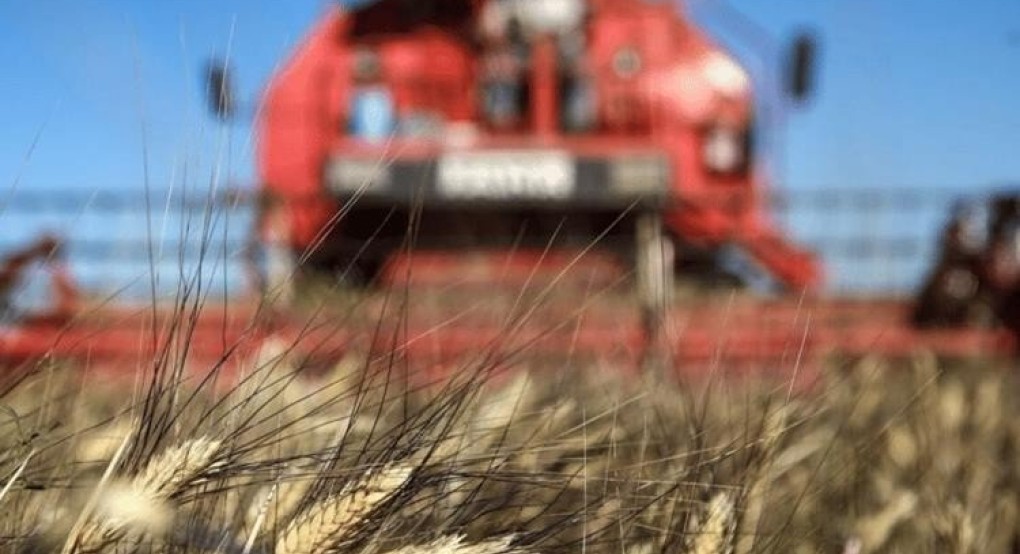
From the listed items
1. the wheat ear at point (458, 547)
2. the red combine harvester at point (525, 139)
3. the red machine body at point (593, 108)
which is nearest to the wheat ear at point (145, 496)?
the wheat ear at point (458, 547)

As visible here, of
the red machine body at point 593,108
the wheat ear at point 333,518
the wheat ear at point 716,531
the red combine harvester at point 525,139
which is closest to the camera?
the wheat ear at point 333,518

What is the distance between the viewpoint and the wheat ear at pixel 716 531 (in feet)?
2.61

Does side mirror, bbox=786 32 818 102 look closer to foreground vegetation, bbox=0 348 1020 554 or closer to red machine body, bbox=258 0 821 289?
red machine body, bbox=258 0 821 289

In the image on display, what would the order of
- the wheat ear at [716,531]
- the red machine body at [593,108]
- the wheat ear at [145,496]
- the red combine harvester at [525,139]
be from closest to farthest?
the wheat ear at [145,496]
the wheat ear at [716,531]
the red combine harvester at [525,139]
the red machine body at [593,108]

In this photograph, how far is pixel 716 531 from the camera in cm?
80

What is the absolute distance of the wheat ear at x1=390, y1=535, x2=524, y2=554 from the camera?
651 mm

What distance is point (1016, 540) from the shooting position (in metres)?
1.48

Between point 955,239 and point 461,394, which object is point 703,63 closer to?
point 955,239

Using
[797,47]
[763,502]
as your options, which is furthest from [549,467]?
[797,47]

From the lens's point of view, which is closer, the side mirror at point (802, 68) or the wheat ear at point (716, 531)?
the wheat ear at point (716, 531)

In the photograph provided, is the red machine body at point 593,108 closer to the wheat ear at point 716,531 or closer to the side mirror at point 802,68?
the side mirror at point 802,68

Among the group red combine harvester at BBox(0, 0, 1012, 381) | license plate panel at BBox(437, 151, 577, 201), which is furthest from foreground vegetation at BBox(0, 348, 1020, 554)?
license plate panel at BBox(437, 151, 577, 201)

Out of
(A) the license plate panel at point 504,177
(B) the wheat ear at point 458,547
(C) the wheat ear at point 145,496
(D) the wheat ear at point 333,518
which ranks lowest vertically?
(A) the license plate panel at point 504,177

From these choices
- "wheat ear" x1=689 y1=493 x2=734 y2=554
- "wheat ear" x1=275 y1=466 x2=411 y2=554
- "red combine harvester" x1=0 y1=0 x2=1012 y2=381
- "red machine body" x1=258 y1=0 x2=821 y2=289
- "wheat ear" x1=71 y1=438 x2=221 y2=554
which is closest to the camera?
"wheat ear" x1=71 y1=438 x2=221 y2=554
